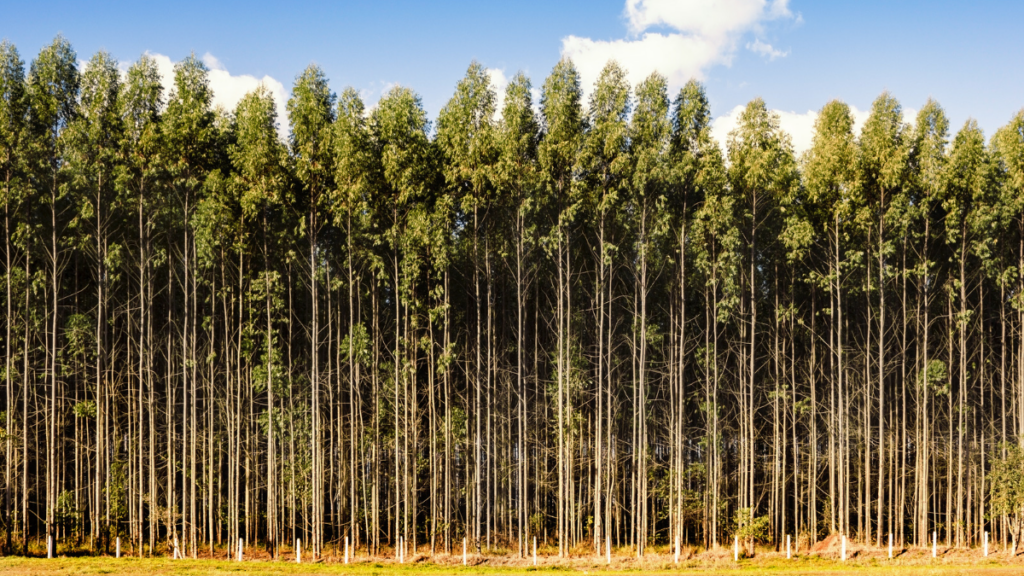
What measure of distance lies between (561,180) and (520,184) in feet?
4.03

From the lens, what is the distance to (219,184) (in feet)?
68.5

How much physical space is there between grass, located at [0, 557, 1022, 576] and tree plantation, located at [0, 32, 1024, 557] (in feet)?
4.27

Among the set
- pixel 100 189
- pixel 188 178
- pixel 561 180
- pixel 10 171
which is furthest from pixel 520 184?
pixel 10 171

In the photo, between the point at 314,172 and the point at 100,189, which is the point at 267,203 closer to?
the point at 314,172

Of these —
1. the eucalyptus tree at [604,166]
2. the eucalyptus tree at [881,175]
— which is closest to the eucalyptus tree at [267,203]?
the eucalyptus tree at [604,166]

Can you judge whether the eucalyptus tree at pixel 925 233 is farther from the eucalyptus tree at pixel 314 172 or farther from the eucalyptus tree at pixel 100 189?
the eucalyptus tree at pixel 100 189

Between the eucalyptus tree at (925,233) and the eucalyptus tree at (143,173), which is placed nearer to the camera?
the eucalyptus tree at (143,173)

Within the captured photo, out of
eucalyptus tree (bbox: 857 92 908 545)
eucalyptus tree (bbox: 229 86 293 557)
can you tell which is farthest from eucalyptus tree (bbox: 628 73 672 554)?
eucalyptus tree (bbox: 229 86 293 557)

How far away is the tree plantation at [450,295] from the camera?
21.0 meters

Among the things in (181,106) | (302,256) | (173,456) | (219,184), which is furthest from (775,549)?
(181,106)

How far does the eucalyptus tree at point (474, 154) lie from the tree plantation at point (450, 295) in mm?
92

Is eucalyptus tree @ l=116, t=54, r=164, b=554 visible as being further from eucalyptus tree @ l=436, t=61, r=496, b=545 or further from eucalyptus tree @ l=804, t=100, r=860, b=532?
eucalyptus tree @ l=804, t=100, r=860, b=532

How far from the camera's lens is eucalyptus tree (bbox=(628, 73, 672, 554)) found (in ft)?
68.6

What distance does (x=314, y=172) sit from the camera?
2100cm
